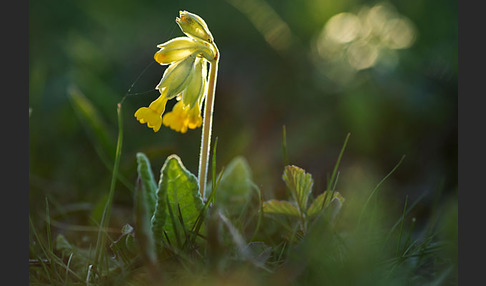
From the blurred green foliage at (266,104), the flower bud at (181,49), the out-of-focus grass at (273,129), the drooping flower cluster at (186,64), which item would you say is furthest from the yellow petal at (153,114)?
the blurred green foliage at (266,104)

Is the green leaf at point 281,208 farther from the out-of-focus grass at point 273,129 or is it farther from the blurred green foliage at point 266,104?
the blurred green foliage at point 266,104

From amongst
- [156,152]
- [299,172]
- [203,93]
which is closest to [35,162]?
[156,152]

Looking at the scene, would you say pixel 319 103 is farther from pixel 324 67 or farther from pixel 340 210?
pixel 340 210

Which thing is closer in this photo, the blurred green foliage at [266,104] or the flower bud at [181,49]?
the flower bud at [181,49]

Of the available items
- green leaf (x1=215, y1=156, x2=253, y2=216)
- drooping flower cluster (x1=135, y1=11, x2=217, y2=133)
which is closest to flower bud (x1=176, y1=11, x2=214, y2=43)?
drooping flower cluster (x1=135, y1=11, x2=217, y2=133)

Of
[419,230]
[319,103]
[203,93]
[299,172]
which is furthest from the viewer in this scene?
[319,103]

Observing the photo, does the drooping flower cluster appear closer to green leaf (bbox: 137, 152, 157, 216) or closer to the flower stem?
the flower stem
